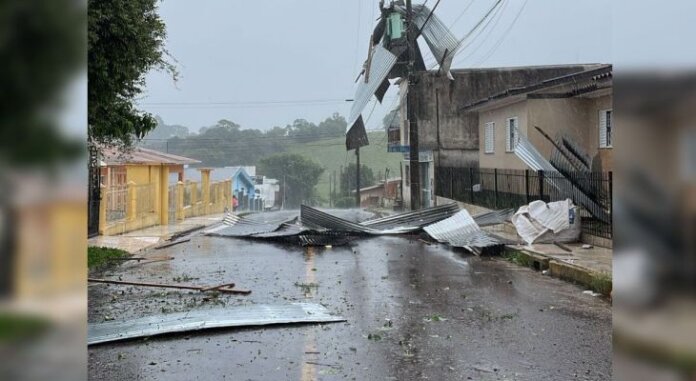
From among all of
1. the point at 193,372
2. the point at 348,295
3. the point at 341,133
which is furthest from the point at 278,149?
the point at 193,372

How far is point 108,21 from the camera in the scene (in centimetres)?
794

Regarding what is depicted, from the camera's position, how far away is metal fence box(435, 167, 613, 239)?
14.1 metres

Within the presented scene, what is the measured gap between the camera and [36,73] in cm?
150

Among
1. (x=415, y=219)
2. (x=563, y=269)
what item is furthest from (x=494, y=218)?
(x=563, y=269)

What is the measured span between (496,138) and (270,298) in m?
17.3

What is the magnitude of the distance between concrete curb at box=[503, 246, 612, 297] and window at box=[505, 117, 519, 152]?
374 inches

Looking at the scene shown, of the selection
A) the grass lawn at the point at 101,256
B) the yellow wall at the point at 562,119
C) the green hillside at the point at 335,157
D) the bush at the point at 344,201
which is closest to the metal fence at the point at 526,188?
the yellow wall at the point at 562,119

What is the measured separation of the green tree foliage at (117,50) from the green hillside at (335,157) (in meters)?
36.1

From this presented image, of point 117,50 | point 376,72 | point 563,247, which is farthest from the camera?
point 376,72

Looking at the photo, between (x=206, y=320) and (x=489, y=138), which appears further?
(x=489, y=138)

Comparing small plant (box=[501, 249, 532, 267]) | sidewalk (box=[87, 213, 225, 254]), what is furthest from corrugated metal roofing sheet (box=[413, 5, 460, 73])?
small plant (box=[501, 249, 532, 267])

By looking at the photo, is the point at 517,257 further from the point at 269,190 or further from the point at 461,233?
the point at 269,190

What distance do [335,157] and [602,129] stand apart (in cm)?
3406

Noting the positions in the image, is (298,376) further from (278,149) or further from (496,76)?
(278,149)
